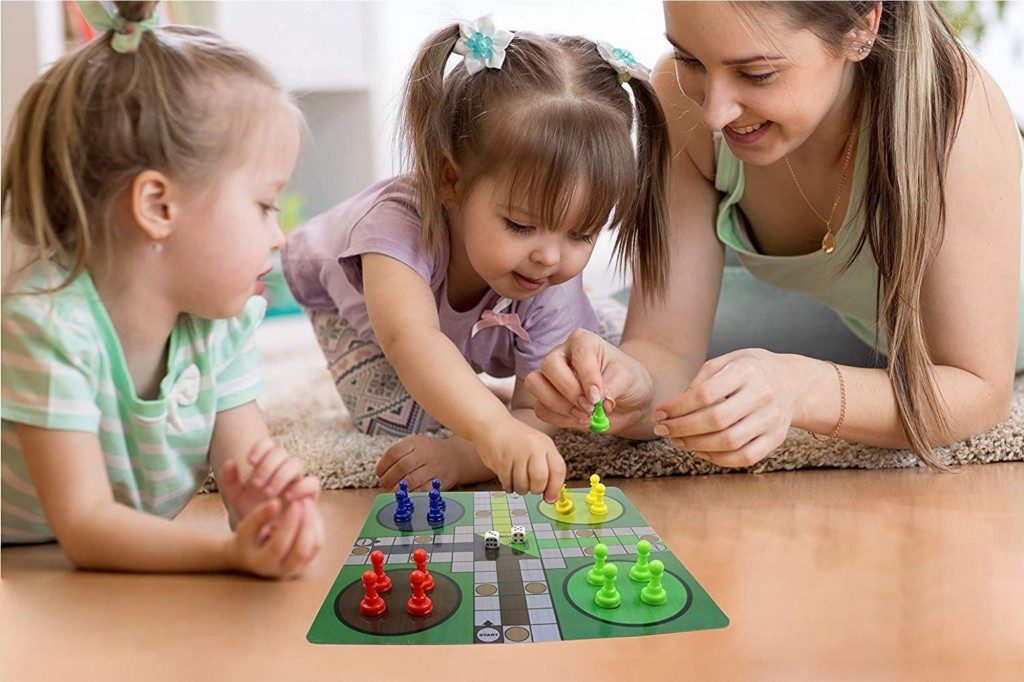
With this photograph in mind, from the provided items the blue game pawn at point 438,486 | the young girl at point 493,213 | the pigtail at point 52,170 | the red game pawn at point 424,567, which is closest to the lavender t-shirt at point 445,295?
the young girl at point 493,213

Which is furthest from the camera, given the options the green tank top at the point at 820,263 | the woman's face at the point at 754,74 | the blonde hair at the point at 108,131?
the green tank top at the point at 820,263

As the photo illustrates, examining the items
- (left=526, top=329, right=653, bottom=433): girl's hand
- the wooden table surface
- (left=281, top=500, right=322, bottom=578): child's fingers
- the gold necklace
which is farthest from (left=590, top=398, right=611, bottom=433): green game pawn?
the gold necklace

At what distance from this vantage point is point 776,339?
3.90ft

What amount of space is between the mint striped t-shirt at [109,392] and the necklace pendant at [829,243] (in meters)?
0.59

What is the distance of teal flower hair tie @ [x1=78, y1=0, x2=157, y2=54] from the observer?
499mm

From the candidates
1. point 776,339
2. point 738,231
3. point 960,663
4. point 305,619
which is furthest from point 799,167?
point 305,619

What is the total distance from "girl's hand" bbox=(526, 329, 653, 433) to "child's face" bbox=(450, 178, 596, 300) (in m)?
0.06

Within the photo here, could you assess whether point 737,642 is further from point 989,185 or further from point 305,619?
point 989,185

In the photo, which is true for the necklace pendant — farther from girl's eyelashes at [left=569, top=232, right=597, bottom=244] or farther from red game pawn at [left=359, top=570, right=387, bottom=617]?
red game pawn at [left=359, top=570, right=387, bottom=617]

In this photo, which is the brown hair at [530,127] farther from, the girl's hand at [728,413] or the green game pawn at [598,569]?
the green game pawn at [598,569]

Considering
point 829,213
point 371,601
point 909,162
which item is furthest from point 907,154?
point 371,601

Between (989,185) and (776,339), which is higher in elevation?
(989,185)

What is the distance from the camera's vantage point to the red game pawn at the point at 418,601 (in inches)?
24.0

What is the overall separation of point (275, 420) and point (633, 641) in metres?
0.58
